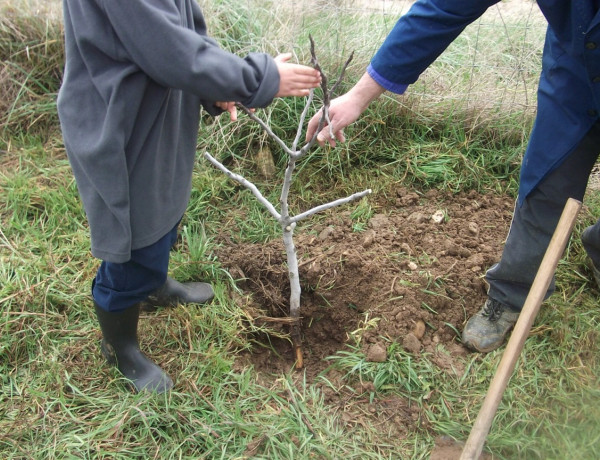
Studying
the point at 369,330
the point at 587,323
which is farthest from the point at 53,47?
the point at 587,323

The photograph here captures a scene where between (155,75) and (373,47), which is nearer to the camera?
(155,75)

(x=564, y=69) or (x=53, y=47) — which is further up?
(x=564, y=69)

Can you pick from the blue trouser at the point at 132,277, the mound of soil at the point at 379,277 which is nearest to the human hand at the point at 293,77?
the blue trouser at the point at 132,277

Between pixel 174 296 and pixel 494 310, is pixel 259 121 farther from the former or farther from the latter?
pixel 494 310

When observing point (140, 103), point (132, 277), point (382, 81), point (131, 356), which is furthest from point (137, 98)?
point (131, 356)

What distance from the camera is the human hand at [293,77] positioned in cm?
164

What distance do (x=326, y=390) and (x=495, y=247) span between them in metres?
1.12

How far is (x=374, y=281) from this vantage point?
250cm

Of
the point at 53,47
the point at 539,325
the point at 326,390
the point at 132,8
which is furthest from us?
the point at 53,47

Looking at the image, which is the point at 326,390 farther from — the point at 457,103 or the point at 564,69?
the point at 457,103

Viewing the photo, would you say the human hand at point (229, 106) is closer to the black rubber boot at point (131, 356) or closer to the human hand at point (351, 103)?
the human hand at point (351, 103)

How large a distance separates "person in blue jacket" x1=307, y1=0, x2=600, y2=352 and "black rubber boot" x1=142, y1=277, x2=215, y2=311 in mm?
909

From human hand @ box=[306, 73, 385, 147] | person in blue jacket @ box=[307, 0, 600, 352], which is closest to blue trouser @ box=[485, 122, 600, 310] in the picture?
person in blue jacket @ box=[307, 0, 600, 352]

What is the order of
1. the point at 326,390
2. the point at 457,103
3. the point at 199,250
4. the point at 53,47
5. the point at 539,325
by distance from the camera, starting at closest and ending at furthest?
1. the point at 326,390
2. the point at 539,325
3. the point at 199,250
4. the point at 457,103
5. the point at 53,47
